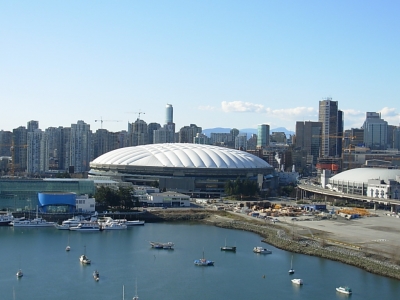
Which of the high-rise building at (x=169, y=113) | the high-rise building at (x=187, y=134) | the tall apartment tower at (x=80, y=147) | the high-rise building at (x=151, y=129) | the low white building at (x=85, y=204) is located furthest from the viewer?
the high-rise building at (x=169, y=113)

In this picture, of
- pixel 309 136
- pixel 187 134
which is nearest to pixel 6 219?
pixel 187 134

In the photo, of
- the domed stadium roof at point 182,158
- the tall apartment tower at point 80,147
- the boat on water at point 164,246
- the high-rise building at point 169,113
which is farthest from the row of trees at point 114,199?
the high-rise building at point 169,113

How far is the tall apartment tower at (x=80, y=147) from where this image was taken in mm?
50688

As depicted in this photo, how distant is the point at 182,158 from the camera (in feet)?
111

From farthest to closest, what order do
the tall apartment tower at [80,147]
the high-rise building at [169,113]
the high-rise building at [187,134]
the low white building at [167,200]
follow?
the high-rise building at [169,113], the high-rise building at [187,134], the tall apartment tower at [80,147], the low white building at [167,200]

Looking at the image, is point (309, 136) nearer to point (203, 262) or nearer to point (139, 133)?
point (139, 133)

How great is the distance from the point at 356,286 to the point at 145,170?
66.4 ft

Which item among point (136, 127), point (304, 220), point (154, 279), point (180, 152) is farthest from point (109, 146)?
point (154, 279)

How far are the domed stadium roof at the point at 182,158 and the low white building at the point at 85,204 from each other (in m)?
8.54

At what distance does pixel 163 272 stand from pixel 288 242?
5.14m

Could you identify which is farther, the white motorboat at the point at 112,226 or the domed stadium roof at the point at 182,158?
the domed stadium roof at the point at 182,158

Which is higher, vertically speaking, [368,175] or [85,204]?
[368,175]

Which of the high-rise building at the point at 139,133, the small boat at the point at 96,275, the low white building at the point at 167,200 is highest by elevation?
the high-rise building at the point at 139,133

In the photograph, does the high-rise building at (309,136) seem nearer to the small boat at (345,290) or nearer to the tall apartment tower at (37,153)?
the tall apartment tower at (37,153)
